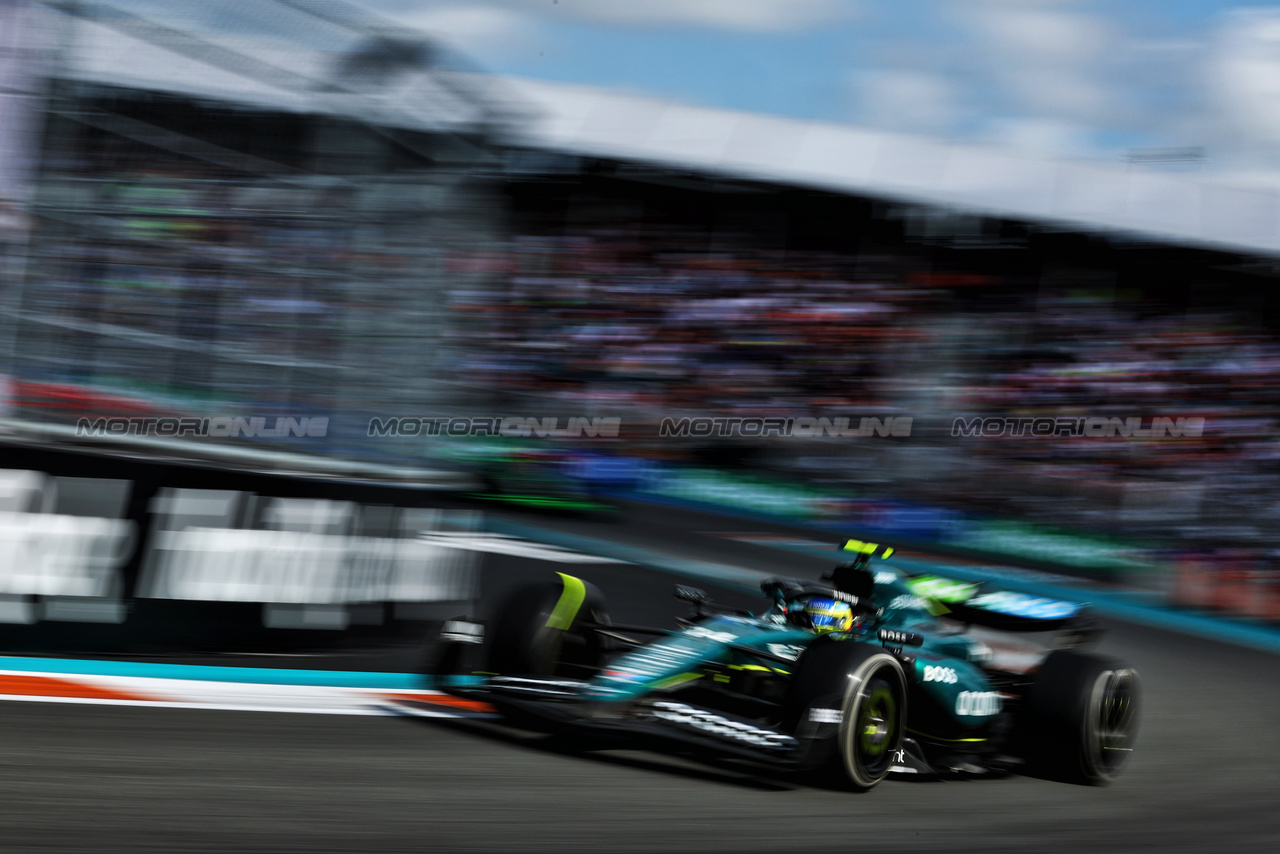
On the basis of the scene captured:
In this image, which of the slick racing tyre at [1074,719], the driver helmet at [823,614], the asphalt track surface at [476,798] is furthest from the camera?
the slick racing tyre at [1074,719]

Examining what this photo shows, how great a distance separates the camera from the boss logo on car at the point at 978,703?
17.8 ft

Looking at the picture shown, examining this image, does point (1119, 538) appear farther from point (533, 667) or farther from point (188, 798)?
point (188, 798)

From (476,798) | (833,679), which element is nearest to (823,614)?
(833,679)

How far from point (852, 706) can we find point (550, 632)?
1341 mm

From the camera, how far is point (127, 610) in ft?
18.6

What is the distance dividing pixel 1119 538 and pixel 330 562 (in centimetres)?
864

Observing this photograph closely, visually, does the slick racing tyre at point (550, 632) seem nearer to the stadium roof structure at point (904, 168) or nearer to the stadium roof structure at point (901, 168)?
the stadium roof structure at point (901, 168)

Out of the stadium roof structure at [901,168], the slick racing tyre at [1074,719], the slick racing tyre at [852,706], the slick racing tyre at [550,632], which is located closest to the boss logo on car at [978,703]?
the slick racing tyre at [1074,719]

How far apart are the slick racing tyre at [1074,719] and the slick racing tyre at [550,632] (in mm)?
1919

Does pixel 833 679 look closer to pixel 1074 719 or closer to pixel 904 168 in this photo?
pixel 1074 719

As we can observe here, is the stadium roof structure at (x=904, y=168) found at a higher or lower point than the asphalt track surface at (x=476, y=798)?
higher

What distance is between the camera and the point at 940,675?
212 inches

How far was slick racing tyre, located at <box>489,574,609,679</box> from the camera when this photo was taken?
5359 mm

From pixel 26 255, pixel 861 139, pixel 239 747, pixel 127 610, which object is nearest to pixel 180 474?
pixel 127 610
